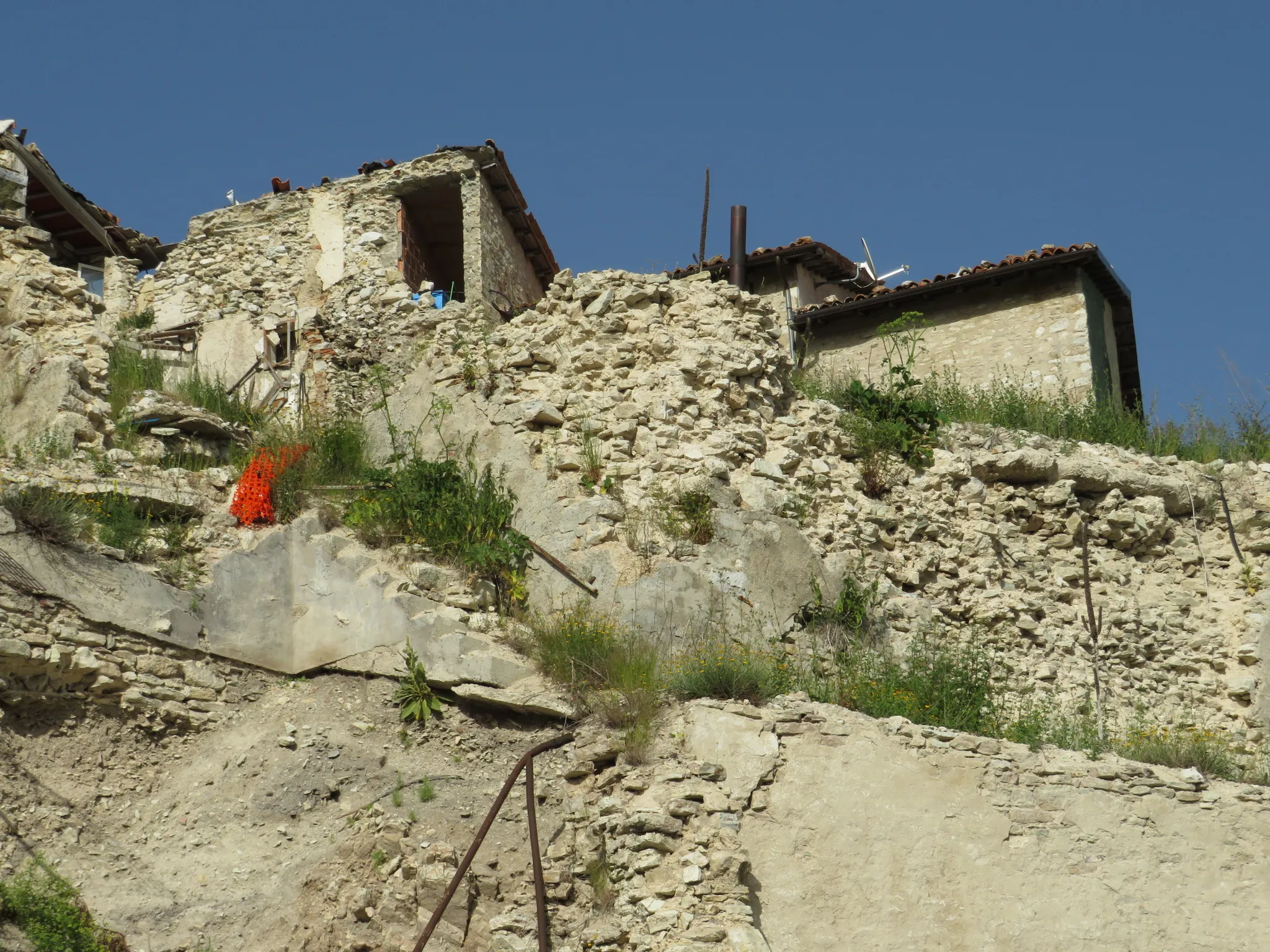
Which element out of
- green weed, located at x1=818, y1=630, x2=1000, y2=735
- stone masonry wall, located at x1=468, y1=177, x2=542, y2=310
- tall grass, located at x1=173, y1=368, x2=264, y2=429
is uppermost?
stone masonry wall, located at x1=468, y1=177, x2=542, y2=310

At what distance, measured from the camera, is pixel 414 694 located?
12.6m

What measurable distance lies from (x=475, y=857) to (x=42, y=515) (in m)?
4.63

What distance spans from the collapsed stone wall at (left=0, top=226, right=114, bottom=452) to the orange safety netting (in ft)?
5.11

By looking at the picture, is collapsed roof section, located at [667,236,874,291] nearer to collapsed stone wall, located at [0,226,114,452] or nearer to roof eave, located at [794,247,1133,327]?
roof eave, located at [794,247,1133,327]

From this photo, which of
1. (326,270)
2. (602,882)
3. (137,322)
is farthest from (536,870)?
(137,322)

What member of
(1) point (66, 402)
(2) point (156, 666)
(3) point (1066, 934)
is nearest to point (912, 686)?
(3) point (1066, 934)

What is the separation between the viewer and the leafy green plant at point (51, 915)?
1034 cm

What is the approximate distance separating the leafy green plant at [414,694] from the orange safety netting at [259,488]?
2.21 meters

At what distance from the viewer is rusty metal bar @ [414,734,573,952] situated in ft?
33.6

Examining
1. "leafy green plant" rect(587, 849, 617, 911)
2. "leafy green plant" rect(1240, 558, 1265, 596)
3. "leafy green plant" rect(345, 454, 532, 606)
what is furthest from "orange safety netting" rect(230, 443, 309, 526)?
"leafy green plant" rect(1240, 558, 1265, 596)

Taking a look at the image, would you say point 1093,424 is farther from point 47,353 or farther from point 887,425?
point 47,353

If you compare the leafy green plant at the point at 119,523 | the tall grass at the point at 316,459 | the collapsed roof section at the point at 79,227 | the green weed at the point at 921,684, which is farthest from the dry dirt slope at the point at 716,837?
the collapsed roof section at the point at 79,227

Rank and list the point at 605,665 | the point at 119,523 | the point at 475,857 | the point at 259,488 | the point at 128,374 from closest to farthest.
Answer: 1. the point at 475,857
2. the point at 605,665
3. the point at 119,523
4. the point at 259,488
5. the point at 128,374

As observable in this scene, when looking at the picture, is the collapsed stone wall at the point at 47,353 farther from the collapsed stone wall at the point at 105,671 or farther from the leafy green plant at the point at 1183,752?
the leafy green plant at the point at 1183,752
